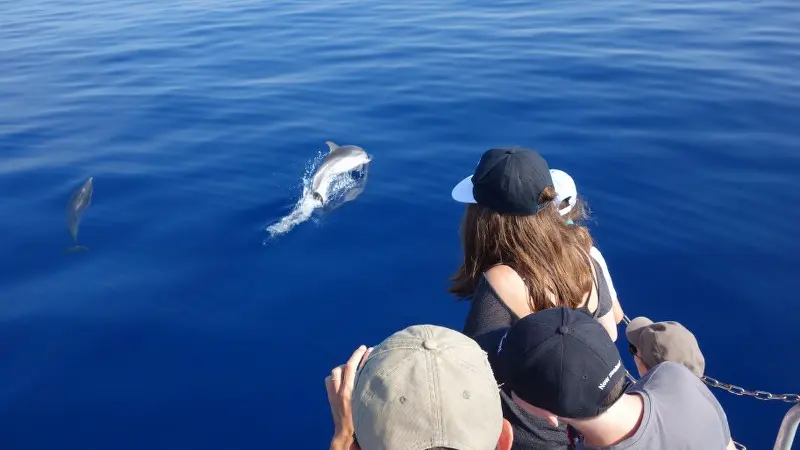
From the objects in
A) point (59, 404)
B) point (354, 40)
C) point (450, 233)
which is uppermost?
point (354, 40)

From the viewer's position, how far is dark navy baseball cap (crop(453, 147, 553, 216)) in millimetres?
2977

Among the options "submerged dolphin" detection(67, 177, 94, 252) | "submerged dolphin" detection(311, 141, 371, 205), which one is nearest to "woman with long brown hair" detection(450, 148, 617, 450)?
"submerged dolphin" detection(311, 141, 371, 205)

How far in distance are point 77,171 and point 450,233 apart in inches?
207

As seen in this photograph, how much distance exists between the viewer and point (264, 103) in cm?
1071

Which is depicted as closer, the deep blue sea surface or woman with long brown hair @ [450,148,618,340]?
woman with long brown hair @ [450,148,618,340]

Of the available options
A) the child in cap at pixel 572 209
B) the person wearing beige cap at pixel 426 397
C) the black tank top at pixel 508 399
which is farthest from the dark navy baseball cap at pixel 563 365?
the child in cap at pixel 572 209

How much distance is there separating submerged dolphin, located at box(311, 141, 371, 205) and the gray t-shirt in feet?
17.6

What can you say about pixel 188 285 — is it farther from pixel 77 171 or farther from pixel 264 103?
pixel 264 103

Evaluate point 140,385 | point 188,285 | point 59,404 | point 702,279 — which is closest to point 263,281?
point 188,285

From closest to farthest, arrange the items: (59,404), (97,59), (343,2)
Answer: (59,404)
(97,59)
(343,2)

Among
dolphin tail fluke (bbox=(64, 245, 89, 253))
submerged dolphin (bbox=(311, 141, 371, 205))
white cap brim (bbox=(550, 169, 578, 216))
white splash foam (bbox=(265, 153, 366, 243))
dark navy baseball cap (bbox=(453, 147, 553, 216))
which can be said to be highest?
dark navy baseball cap (bbox=(453, 147, 553, 216))

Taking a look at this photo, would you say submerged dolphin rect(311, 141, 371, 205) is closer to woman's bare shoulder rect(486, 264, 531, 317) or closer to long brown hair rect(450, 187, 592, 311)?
long brown hair rect(450, 187, 592, 311)

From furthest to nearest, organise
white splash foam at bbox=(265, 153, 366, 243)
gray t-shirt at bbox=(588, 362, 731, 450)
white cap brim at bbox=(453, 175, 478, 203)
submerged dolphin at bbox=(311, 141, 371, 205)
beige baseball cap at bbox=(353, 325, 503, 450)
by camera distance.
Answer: submerged dolphin at bbox=(311, 141, 371, 205)
white splash foam at bbox=(265, 153, 366, 243)
white cap brim at bbox=(453, 175, 478, 203)
gray t-shirt at bbox=(588, 362, 731, 450)
beige baseball cap at bbox=(353, 325, 503, 450)

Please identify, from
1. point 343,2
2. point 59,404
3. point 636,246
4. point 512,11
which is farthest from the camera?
point 343,2
